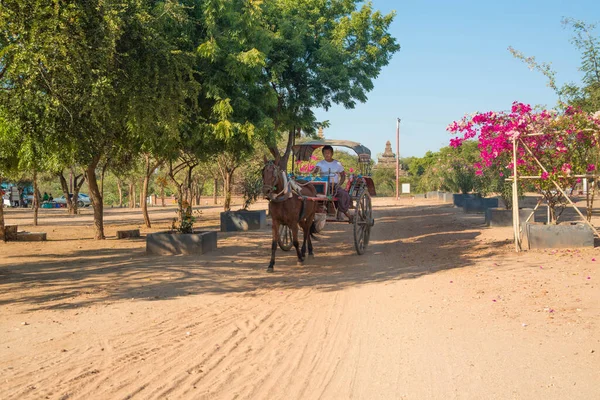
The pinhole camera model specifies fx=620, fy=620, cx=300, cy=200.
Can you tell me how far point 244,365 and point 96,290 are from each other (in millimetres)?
4987

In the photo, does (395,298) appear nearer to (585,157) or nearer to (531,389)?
(531,389)

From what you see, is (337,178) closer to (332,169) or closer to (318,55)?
(332,169)

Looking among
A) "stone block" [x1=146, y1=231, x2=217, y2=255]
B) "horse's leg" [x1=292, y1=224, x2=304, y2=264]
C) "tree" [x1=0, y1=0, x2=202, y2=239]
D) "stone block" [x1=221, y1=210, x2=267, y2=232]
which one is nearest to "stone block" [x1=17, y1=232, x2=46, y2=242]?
"stone block" [x1=221, y1=210, x2=267, y2=232]

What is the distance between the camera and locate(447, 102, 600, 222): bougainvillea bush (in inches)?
532

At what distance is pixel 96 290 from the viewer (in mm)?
9922

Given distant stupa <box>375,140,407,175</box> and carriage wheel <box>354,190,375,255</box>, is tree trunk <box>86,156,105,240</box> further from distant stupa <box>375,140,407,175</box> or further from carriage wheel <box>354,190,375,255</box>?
distant stupa <box>375,140,407,175</box>

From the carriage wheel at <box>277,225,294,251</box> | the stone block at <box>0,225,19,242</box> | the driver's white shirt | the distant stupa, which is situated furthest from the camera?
the distant stupa

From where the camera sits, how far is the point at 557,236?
13.5 meters

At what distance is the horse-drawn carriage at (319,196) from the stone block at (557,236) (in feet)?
12.5

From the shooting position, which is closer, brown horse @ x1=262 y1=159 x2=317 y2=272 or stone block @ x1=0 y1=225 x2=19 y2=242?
brown horse @ x1=262 y1=159 x2=317 y2=272

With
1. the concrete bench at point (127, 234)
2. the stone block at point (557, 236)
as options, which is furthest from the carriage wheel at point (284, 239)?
the concrete bench at point (127, 234)

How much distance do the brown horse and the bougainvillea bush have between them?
15.2 ft

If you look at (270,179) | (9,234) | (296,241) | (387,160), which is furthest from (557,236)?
(387,160)

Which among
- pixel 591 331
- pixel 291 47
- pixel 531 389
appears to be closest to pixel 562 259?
pixel 591 331
